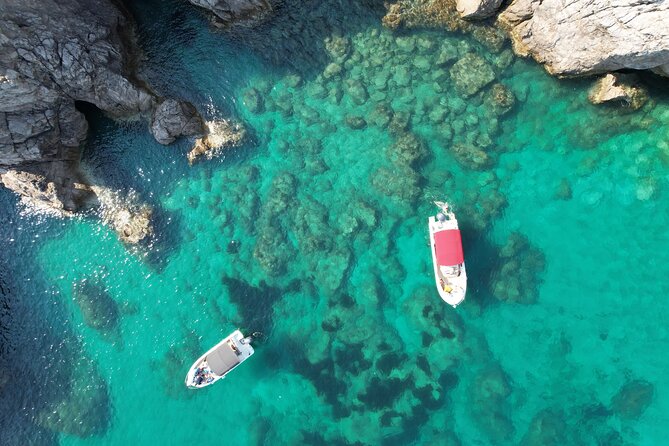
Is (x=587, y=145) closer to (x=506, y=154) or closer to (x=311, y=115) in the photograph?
(x=506, y=154)

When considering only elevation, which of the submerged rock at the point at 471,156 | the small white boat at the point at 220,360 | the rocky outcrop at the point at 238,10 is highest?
the rocky outcrop at the point at 238,10

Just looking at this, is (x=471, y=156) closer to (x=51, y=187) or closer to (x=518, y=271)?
(x=518, y=271)

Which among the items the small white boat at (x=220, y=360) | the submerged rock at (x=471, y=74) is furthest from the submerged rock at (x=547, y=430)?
the submerged rock at (x=471, y=74)

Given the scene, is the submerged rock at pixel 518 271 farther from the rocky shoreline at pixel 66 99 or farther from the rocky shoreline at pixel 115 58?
the rocky shoreline at pixel 66 99

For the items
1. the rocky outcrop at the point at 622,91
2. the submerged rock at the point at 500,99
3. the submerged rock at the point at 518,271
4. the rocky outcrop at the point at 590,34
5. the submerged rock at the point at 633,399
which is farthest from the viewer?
the submerged rock at the point at 500,99

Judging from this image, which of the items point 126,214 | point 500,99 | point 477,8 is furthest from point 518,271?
point 126,214

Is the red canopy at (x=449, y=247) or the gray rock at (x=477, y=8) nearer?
the red canopy at (x=449, y=247)
